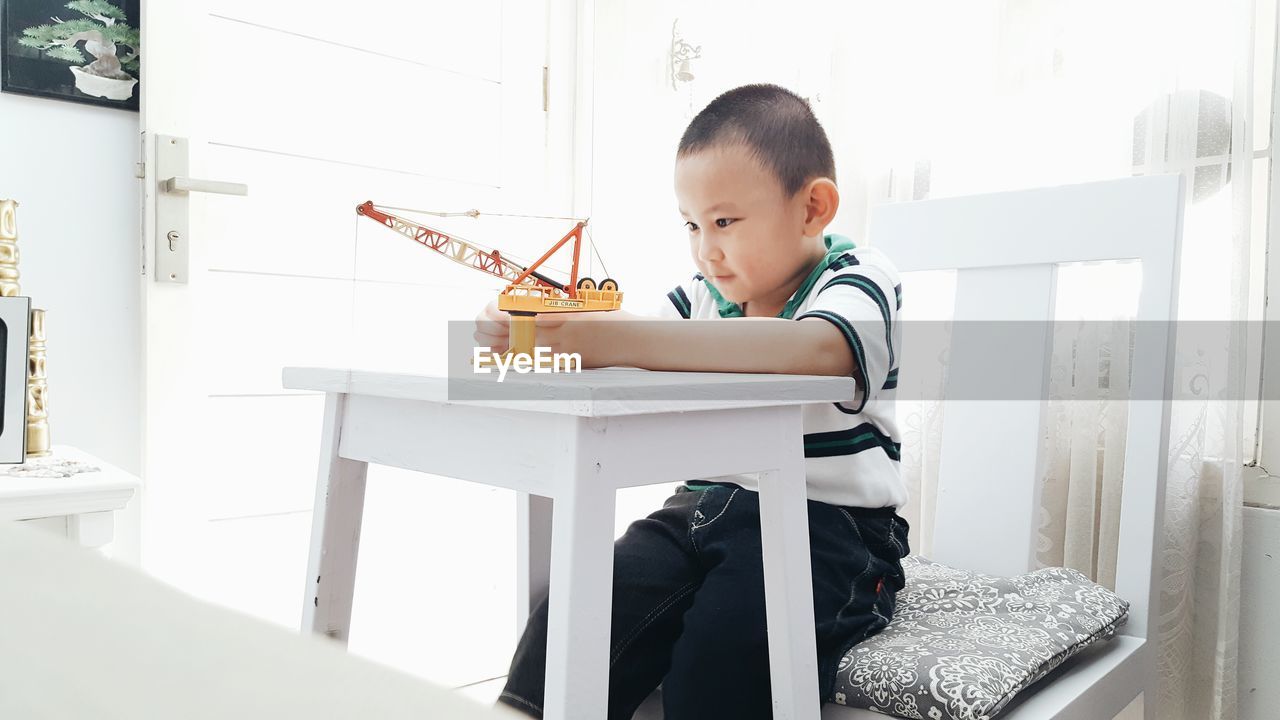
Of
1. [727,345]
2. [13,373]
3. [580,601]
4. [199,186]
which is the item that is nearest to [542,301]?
[727,345]

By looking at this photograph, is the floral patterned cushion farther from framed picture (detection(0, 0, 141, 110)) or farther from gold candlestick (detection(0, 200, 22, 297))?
framed picture (detection(0, 0, 141, 110))

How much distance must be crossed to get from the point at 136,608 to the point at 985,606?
784 millimetres

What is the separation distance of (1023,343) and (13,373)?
1.19m

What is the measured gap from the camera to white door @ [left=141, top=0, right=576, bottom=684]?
4.83ft

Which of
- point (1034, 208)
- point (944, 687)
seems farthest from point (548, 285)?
point (1034, 208)

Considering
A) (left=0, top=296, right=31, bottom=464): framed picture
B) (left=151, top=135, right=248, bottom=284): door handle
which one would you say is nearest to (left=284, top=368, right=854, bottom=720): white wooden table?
(left=0, top=296, right=31, bottom=464): framed picture

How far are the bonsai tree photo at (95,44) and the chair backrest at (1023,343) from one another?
130 centimetres

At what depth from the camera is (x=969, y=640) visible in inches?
27.9

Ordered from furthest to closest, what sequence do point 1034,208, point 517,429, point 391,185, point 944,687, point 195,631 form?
point 391,185 < point 1034,208 < point 944,687 < point 517,429 < point 195,631

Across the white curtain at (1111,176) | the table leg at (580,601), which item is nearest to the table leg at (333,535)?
the table leg at (580,601)

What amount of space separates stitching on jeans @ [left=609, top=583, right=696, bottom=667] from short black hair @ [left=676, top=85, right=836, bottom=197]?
369 mm

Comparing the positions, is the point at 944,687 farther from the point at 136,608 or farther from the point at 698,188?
the point at 136,608

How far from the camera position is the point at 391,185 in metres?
1.74

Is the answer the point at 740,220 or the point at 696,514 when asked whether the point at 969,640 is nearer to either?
the point at 696,514
